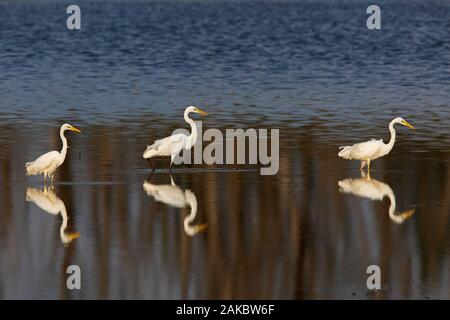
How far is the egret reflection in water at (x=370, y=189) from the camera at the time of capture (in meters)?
17.2

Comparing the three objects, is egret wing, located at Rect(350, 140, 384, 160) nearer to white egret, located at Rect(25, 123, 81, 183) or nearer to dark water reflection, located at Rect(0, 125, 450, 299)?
dark water reflection, located at Rect(0, 125, 450, 299)

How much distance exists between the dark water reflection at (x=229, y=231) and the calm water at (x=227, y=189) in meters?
0.03

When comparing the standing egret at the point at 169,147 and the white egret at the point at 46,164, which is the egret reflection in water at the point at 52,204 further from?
the standing egret at the point at 169,147

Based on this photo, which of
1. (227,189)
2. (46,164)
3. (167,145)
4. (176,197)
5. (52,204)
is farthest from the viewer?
(167,145)

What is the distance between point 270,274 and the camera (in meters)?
13.5

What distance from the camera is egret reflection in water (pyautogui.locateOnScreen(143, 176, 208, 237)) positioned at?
639 inches

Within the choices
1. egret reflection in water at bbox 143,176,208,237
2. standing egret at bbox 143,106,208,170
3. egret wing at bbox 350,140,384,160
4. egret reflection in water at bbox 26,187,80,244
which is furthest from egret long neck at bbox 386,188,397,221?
egret reflection in water at bbox 26,187,80,244

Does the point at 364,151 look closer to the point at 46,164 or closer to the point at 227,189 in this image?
the point at 227,189

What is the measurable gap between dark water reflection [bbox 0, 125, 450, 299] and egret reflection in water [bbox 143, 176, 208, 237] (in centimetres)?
2

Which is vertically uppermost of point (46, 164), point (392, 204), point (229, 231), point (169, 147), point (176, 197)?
point (169, 147)

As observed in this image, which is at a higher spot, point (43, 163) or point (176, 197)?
point (43, 163)

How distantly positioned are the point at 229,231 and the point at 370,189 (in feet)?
12.1

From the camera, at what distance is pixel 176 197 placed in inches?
708

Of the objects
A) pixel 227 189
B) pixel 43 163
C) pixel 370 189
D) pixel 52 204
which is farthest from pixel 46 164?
pixel 370 189
